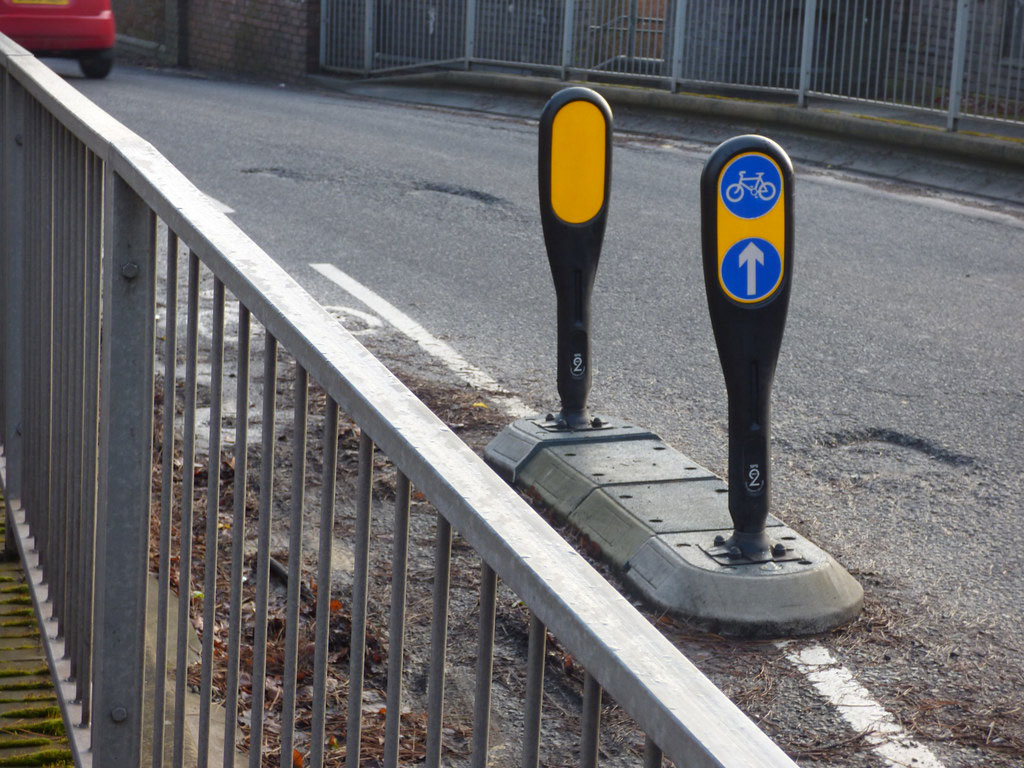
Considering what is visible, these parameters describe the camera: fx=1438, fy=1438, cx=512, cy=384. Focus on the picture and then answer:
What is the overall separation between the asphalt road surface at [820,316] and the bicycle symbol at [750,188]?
109 centimetres

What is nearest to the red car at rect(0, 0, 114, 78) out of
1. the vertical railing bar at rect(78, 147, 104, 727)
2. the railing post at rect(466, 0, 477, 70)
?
the railing post at rect(466, 0, 477, 70)

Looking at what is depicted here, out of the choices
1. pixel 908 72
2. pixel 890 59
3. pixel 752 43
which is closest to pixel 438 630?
pixel 908 72

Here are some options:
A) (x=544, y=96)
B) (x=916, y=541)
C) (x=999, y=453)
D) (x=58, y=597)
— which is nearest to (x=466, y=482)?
(x=58, y=597)

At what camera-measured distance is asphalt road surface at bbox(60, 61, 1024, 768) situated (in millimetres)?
3672

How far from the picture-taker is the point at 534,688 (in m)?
1.16

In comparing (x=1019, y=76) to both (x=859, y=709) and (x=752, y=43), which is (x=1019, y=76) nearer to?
(x=752, y=43)

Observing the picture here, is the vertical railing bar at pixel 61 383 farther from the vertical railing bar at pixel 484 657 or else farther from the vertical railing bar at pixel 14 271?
the vertical railing bar at pixel 484 657

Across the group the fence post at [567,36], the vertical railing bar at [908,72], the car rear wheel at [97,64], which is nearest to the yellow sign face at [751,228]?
the vertical railing bar at [908,72]

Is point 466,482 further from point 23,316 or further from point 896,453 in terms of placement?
point 896,453

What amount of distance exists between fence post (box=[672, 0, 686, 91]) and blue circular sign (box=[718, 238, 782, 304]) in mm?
13094

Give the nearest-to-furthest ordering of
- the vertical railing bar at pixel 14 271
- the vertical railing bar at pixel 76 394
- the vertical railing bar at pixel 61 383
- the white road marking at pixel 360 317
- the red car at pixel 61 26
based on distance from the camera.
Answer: the vertical railing bar at pixel 76 394 → the vertical railing bar at pixel 61 383 → the vertical railing bar at pixel 14 271 → the white road marking at pixel 360 317 → the red car at pixel 61 26

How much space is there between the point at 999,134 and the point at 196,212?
11.6 metres

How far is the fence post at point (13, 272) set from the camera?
329cm

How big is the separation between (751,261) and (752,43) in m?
12.5
